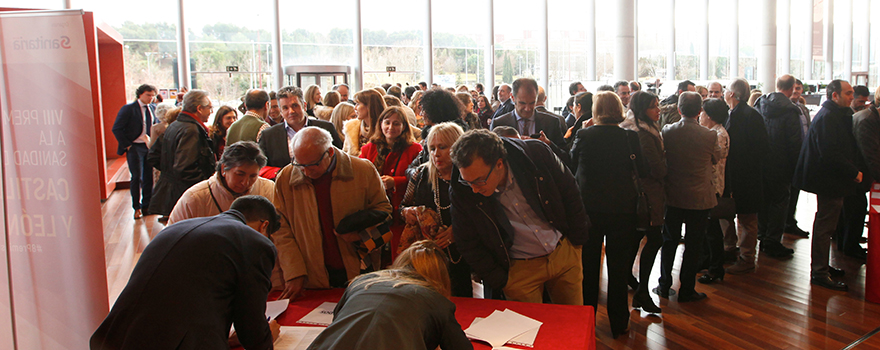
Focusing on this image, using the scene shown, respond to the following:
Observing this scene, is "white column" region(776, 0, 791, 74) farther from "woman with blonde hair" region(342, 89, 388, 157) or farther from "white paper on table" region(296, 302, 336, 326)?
"white paper on table" region(296, 302, 336, 326)

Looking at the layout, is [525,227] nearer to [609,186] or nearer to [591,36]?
[609,186]

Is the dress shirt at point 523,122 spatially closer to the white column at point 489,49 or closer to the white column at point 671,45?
the white column at point 489,49

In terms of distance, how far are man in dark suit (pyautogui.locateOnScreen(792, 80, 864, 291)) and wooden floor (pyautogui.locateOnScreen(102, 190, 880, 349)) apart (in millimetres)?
235

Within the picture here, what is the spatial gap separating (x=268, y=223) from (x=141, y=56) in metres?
11.4

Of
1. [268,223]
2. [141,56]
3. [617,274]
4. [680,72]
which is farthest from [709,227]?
[680,72]

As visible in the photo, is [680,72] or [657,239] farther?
[680,72]

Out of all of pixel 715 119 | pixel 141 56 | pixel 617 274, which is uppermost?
pixel 141 56

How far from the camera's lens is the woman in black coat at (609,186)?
327 cm

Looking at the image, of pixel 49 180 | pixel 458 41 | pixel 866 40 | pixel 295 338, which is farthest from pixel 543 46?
pixel 866 40

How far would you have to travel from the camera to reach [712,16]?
59.9ft

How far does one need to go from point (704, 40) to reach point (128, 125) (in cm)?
1687

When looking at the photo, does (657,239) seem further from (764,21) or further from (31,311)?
(764,21)

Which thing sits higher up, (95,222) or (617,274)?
(95,222)

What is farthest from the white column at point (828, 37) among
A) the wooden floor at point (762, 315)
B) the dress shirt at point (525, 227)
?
the dress shirt at point (525, 227)
